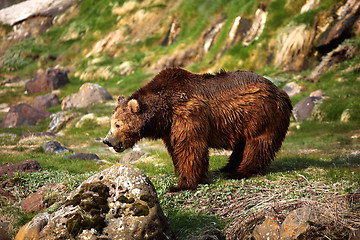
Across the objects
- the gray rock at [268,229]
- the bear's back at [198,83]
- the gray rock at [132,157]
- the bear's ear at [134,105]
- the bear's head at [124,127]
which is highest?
the bear's back at [198,83]

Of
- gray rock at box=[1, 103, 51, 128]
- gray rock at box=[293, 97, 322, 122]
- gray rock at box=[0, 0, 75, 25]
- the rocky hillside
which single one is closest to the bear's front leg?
gray rock at box=[293, 97, 322, 122]

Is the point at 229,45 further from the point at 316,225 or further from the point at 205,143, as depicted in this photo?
the point at 316,225

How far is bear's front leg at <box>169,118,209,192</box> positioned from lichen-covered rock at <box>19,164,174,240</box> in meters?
1.93

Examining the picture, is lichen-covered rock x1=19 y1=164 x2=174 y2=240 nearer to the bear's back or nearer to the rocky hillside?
the bear's back

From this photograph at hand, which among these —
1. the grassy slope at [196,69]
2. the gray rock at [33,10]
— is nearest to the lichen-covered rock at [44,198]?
the grassy slope at [196,69]

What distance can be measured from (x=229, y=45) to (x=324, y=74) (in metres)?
10.8

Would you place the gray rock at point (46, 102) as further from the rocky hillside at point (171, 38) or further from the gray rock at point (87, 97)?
the rocky hillside at point (171, 38)

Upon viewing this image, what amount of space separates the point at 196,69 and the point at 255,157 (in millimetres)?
23880

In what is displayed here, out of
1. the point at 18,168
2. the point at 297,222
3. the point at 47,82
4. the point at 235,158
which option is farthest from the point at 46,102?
the point at 297,222

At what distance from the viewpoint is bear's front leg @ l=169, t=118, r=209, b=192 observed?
8109mm

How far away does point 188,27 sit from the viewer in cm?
3856

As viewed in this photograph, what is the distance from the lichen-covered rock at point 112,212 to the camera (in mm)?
5738

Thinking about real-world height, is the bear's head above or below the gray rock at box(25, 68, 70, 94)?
above

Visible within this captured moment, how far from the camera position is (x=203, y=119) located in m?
8.27
